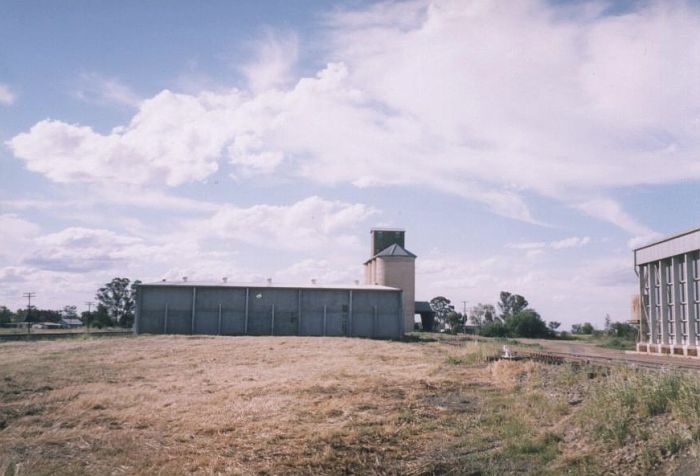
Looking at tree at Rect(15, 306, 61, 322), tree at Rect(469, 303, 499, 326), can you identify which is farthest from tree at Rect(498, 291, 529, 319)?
tree at Rect(15, 306, 61, 322)

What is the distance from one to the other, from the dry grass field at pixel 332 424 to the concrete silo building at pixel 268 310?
31.4 m

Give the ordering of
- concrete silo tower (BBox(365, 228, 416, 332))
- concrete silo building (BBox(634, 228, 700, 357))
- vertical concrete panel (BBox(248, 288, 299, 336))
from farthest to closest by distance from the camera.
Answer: concrete silo tower (BBox(365, 228, 416, 332)), vertical concrete panel (BBox(248, 288, 299, 336)), concrete silo building (BBox(634, 228, 700, 357))

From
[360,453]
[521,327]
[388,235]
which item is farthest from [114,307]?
[360,453]

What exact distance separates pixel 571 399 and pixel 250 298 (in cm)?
4234

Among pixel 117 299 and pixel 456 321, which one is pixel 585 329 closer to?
pixel 456 321

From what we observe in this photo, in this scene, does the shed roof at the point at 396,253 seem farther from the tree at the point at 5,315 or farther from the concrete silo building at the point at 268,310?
the tree at the point at 5,315

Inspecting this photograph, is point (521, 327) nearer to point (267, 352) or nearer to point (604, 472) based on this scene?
point (267, 352)

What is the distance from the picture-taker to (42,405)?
44.2ft

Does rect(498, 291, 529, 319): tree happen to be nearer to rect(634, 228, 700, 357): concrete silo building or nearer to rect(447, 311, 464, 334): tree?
rect(447, 311, 464, 334): tree

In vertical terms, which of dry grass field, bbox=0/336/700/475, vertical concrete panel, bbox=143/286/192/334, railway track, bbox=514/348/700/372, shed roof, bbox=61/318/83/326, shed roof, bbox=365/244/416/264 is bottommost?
shed roof, bbox=61/318/83/326

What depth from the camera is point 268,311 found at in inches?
2023

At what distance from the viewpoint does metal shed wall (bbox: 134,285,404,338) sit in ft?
164

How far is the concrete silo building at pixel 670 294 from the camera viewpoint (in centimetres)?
2466

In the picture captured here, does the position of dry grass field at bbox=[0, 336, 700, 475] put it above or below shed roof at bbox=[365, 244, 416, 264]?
below
